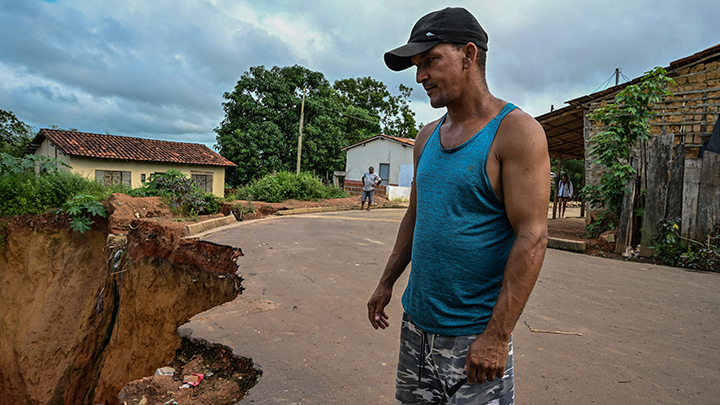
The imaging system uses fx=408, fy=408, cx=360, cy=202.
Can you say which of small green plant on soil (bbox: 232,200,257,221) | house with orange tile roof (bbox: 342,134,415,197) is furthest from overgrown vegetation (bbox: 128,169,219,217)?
house with orange tile roof (bbox: 342,134,415,197)

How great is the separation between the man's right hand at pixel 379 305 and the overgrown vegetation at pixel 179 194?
9690 mm

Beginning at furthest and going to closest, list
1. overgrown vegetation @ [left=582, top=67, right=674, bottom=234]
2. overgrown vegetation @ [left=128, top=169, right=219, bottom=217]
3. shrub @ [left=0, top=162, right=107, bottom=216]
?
1. overgrown vegetation @ [left=128, top=169, right=219, bottom=217]
2. shrub @ [left=0, top=162, right=107, bottom=216]
3. overgrown vegetation @ [left=582, top=67, right=674, bottom=234]

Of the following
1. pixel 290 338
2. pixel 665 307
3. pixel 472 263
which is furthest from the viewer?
pixel 665 307

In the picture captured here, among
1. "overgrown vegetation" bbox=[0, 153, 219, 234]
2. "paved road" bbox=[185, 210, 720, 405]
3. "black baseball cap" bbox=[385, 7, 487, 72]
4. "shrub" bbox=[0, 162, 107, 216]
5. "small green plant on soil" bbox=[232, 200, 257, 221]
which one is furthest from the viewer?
"small green plant on soil" bbox=[232, 200, 257, 221]

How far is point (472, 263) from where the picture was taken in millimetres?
1439

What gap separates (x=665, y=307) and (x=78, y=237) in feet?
37.9

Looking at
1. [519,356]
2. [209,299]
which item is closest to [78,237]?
[209,299]

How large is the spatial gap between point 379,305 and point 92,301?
9.75m

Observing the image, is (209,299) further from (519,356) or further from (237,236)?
(519,356)

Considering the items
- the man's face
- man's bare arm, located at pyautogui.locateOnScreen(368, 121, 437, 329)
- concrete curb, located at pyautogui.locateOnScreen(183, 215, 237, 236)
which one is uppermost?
the man's face

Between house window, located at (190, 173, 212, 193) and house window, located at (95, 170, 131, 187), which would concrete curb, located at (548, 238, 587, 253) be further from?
house window, located at (190, 173, 212, 193)

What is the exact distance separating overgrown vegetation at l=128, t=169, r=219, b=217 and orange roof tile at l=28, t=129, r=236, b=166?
42.7 feet

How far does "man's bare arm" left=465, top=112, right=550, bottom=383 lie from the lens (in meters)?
1.34

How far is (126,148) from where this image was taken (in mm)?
24203
